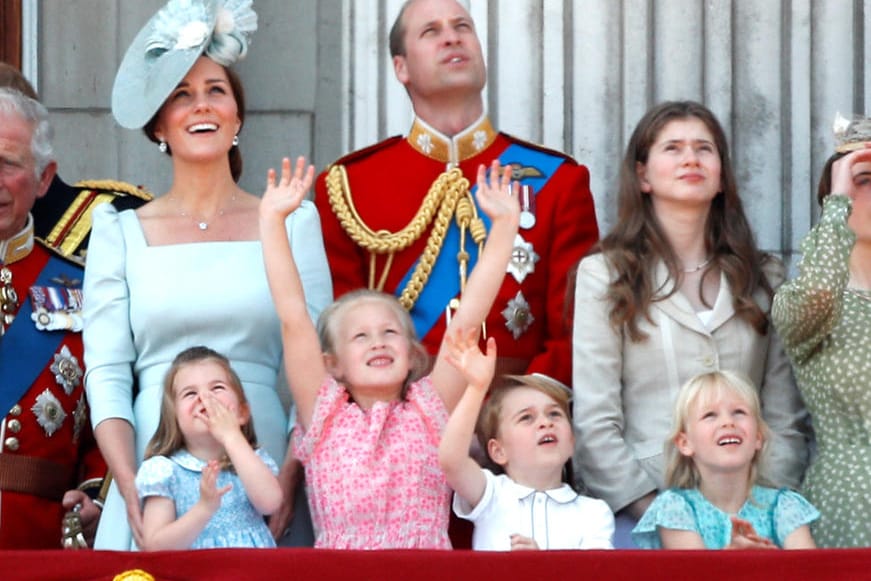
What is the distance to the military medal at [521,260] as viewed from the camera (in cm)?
575

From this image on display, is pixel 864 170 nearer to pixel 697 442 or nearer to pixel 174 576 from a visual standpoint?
pixel 697 442

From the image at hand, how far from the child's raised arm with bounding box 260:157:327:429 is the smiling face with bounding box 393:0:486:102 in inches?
30.0

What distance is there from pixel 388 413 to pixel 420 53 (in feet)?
3.74

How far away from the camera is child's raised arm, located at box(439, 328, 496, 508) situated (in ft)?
16.1

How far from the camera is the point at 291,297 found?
17.1 ft

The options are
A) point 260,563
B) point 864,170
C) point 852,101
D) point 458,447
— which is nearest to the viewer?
point 260,563

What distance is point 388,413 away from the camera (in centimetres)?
519

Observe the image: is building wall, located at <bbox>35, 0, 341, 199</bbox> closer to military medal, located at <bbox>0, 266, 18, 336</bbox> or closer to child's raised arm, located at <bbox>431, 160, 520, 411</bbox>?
military medal, located at <bbox>0, 266, 18, 336</bbox>

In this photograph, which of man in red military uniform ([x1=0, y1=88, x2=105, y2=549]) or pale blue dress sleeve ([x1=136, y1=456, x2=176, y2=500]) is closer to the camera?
pale blue dress sleeve ([x1=136, y1=456, x2=176, y2=500])

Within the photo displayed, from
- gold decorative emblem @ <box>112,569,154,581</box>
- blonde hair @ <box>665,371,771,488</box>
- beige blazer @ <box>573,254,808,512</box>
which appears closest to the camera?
gold decorative emblem @ <box>112,569,154,581</box>

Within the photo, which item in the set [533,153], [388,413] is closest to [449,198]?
[533,153]

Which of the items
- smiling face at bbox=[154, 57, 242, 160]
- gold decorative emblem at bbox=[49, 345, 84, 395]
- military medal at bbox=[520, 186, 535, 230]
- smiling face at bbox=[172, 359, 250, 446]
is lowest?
gold decorative emblem at bbox=[49, 345, 84, 395]

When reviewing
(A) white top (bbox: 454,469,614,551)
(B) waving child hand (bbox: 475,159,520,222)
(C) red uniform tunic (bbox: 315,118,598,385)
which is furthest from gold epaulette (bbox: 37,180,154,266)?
(A) white top (bbox: 454,469,614,551)

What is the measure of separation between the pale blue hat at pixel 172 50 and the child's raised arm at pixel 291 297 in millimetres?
478
